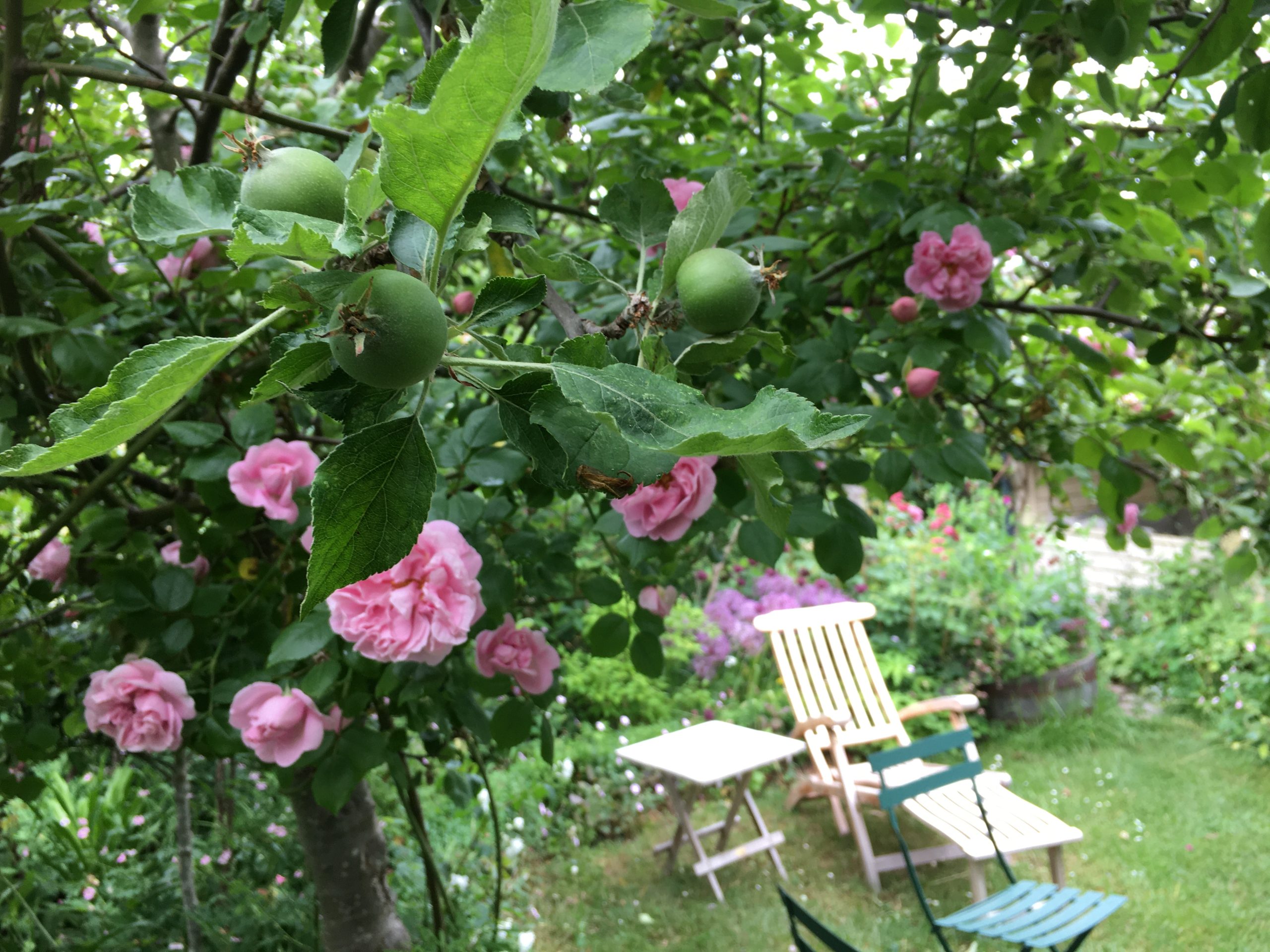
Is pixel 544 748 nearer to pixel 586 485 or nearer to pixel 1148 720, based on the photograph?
pixel 586 485

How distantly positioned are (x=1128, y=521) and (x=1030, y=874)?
217 centimetres

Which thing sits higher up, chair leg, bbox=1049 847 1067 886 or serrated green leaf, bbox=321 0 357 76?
serrated green leaf, bbox=321 0 357 76

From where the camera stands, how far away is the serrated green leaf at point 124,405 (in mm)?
215

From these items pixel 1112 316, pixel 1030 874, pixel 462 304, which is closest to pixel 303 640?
pixel 462 304

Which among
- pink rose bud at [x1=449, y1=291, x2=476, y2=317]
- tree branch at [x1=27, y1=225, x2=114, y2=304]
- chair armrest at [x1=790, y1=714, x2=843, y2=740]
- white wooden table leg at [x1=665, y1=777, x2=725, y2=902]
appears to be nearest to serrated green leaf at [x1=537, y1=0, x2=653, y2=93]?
pink rose bud at [x1=449, y1=291, x2=476, y2=317]

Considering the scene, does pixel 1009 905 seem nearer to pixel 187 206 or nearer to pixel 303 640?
pixel 303 640

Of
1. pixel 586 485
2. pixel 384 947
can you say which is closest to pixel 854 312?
pixel 586 485

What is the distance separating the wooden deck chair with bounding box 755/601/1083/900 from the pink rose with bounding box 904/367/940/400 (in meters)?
2.35

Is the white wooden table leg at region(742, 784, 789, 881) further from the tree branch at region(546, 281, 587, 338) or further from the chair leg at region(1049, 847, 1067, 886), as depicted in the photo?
the tree branch at region(546, 281, 587, 338)

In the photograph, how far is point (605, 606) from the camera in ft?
3.67

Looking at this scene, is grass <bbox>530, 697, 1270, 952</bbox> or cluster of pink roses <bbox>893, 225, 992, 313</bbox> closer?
cluster of pink roses <bbox>893, 225, 992, 313</bbox>

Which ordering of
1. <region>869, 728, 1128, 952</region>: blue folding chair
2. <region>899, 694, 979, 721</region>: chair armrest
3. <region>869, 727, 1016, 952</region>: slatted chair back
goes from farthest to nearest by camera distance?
<region>899, 694, 979, 721</region>: chair armrest → <region>869, 727, 1016, 952</region>: slatted chair back → <region>869, 728, 1128, 952</region>: blue folding chair

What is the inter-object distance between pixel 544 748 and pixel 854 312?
33.9 inches

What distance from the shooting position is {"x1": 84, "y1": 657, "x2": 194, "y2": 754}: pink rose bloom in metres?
0.94
